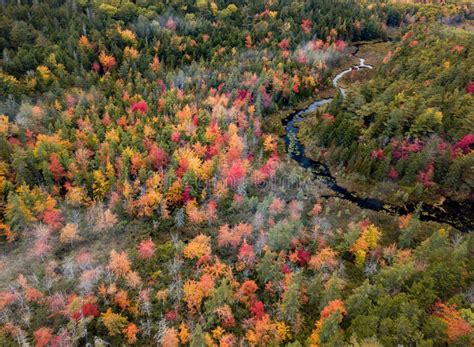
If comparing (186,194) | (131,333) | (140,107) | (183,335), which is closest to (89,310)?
(131,333)

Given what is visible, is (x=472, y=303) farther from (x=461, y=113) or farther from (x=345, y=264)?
(x=461, y=113)

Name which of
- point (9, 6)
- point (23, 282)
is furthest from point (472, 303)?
point (9, 6)

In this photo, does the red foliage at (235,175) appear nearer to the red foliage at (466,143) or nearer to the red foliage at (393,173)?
the red foliage at (393,173)

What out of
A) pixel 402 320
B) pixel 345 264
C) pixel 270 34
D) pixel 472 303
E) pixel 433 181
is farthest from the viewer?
pixel 270 34

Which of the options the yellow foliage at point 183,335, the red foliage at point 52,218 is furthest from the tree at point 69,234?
the yellow foliage at point 183,335

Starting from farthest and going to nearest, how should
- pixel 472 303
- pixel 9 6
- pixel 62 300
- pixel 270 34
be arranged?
pixel 270 34
pixel 9 6
pixel 62 300
pixel 472 303

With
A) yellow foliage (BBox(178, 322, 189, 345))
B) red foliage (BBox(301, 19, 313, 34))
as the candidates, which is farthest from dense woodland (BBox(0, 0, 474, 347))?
red foliage (BBox(301, 19, 313, 34))

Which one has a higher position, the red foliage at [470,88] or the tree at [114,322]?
the red foliage at [470,88]

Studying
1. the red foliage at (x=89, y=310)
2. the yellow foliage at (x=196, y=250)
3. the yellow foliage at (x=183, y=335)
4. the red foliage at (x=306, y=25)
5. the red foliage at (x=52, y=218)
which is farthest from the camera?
the red foliage at (x=306, y=25)
